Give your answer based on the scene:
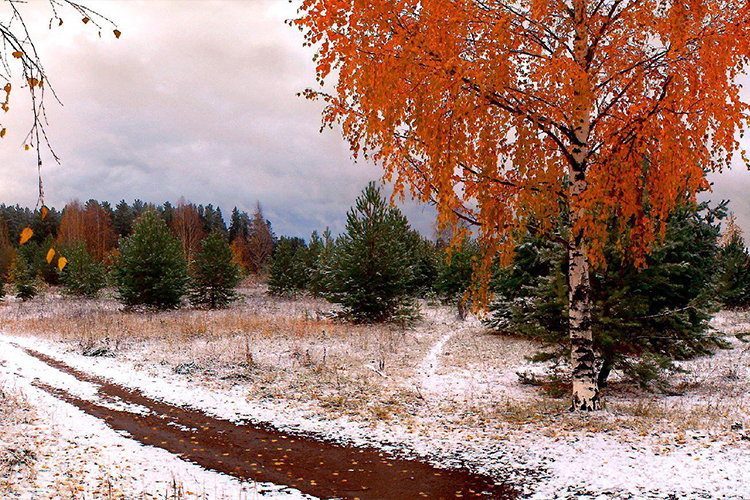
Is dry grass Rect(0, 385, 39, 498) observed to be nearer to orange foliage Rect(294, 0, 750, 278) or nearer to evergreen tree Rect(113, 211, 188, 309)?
orange foliage Rect(294, 0, 750, 278)

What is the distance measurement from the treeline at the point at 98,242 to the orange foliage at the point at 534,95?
15.8 ft

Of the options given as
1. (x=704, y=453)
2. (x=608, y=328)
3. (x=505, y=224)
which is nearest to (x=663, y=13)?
(x=505, y=224)

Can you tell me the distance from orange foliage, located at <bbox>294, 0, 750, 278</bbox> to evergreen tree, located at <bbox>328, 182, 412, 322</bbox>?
12.5m

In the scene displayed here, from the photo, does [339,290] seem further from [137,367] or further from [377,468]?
[377,468]

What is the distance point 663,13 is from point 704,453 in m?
5.99

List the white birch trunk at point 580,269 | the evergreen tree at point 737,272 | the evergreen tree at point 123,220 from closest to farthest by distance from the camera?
the white birch trunk at point 580,269 → the evergreen tree at point 737,272 → the evergreen tree at point 123,220

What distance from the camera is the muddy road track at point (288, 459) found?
537 cm

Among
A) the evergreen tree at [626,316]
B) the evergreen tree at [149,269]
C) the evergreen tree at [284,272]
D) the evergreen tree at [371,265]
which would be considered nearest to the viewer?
the evergreen tree at [626,316]

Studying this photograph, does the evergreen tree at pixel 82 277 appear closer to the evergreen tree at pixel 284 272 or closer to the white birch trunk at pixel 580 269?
the evergreen tree at pixel 284 272

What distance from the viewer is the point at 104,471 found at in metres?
5.71

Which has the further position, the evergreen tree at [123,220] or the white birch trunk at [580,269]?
the evergreen tree at [123,220]

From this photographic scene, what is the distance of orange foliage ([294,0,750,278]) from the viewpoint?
6.14 m

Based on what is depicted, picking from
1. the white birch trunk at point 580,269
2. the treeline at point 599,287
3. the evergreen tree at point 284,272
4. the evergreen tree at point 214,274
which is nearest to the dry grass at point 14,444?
the treeline at point 599,287

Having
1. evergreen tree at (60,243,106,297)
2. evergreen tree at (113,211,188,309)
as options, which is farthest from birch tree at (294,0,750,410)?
evergreen tree at (60,243,106,297)
